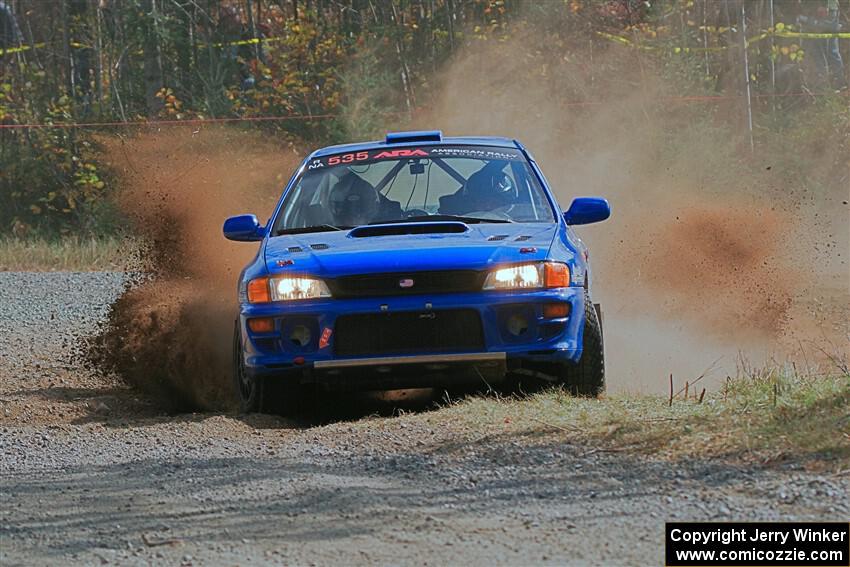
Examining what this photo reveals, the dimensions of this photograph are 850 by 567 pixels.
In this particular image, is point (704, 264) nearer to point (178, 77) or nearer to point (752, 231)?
point (752, 231)

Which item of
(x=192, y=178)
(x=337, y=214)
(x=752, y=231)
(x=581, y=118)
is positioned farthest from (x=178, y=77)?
(x=337, y=214)

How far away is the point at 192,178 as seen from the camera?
1675cm

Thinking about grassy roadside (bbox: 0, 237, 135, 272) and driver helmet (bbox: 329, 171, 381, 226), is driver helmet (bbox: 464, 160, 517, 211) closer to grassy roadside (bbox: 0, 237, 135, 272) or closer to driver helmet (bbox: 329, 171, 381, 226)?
driver helmet (bbox: 329, 171, 381, 226)

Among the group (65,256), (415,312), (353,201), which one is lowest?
(65,256)

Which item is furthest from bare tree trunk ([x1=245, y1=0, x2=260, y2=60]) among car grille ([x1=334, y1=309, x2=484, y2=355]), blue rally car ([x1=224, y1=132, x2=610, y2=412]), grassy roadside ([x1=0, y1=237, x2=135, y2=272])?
car grille ([x1=334, y1=309, x2=484, y2=355])

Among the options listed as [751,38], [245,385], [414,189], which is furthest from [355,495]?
[751,38]

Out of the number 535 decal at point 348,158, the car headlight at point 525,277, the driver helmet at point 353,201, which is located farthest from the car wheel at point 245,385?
the number 535 decal at point 348,158

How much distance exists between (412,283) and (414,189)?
1.77m

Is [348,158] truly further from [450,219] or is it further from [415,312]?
[415,312]

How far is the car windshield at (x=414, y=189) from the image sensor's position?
921 centimetres

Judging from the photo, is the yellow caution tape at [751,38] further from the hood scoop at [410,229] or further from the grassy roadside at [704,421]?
the grassy roadside at [704,421]

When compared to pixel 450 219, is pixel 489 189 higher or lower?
higher

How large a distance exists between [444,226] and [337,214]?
86 centimetres

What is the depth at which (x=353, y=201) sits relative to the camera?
938cm
